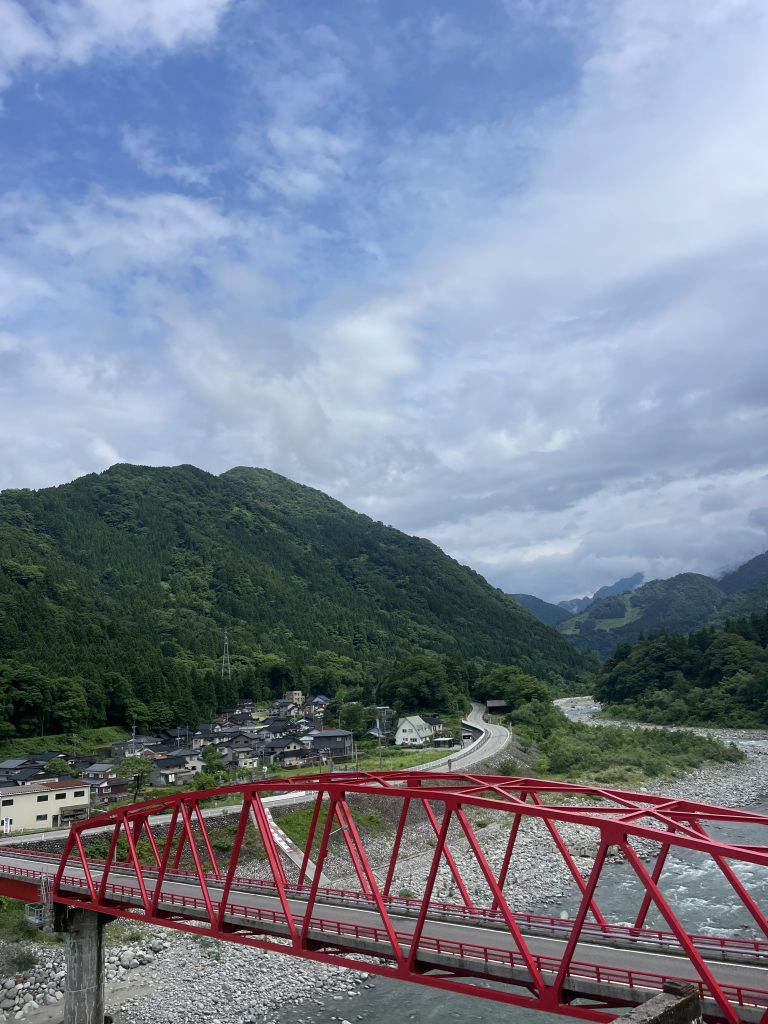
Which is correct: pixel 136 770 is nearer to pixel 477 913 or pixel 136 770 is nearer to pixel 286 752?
pixel 286 752

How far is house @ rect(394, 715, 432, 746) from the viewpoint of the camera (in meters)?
72.4

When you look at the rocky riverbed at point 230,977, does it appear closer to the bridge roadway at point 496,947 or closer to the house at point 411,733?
the bridge roadway at point 496,947

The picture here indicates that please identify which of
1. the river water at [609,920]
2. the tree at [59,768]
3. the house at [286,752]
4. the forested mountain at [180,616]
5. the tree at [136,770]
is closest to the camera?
the river water at [609,920]

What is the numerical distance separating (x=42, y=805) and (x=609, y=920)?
33.6 m

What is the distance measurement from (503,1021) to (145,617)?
333 feet

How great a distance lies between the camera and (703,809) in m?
15.4

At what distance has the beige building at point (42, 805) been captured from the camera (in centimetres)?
4188

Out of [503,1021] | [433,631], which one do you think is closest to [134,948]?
[503,1021]

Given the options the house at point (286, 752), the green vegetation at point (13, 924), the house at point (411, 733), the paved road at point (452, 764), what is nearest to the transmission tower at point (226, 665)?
the house at point (286, 752)

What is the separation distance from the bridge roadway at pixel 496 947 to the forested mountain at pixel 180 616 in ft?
166

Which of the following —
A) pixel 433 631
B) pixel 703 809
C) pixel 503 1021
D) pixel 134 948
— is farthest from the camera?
pixel 433 631

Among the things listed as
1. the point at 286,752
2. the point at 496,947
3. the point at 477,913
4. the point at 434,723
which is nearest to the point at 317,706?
the point at 434,723

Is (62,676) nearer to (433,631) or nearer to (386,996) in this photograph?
(386,996)

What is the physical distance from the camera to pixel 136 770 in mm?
50375
